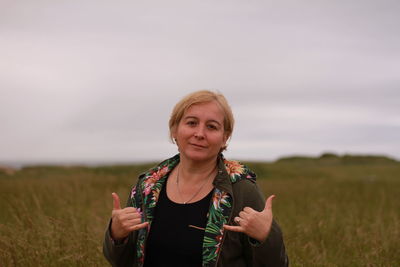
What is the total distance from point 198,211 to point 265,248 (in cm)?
44

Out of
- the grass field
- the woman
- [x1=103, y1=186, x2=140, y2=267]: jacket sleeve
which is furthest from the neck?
the grass field

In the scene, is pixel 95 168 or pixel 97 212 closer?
pixel 97 212

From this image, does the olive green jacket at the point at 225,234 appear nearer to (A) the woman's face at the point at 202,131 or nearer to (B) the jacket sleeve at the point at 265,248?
(B) the jacket sleeve at the point at 265,248

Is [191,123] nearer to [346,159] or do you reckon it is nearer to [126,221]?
[126,221]

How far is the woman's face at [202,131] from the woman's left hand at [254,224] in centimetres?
43

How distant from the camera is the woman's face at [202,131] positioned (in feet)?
8.02

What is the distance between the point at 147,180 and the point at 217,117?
0.62m

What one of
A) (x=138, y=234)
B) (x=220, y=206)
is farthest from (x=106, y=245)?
(x=220, y=206)

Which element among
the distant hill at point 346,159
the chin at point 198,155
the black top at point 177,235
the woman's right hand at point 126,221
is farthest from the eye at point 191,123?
the distant hill at point 346,159

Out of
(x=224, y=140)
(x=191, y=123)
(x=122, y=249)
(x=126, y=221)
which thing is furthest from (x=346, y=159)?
(x=126, y=221)

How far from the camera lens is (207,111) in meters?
2.45

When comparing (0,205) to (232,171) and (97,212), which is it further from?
(232,171)

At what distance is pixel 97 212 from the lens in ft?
20.5

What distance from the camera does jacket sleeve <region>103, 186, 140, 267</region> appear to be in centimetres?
250
